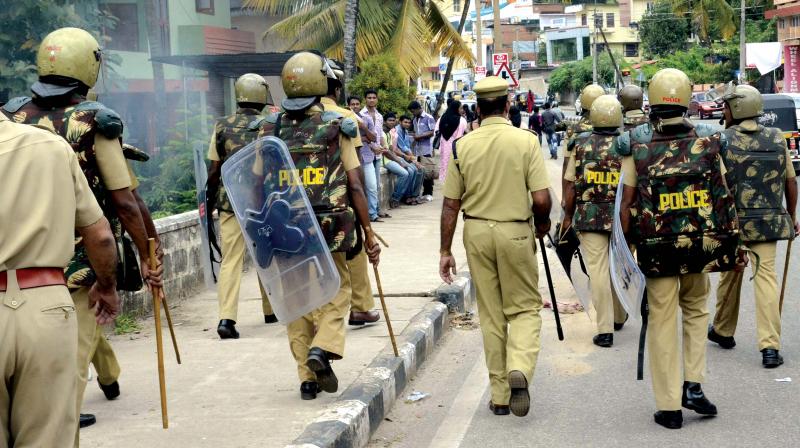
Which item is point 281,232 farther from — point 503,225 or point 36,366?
point 36,366

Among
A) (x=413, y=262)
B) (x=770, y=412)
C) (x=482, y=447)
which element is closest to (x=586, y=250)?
(x=770, y=412)

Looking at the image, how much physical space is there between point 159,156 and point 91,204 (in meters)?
10.2

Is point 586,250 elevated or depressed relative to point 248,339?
elevated

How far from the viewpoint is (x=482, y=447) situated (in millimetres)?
5488

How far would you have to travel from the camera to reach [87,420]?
A: 5.61 m

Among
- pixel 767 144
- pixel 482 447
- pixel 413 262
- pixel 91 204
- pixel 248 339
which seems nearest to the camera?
pixel 91 204

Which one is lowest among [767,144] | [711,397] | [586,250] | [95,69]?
[711,397]

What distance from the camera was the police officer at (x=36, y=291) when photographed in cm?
328

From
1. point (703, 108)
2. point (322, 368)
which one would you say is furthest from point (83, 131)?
point (703, 108)

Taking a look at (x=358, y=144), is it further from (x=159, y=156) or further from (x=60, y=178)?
(x=159, y=156)

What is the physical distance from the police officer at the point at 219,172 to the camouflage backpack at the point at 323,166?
4.66 feet

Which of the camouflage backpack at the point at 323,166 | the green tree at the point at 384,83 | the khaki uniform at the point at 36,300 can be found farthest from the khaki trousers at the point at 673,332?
the green tree at the point at 384,83

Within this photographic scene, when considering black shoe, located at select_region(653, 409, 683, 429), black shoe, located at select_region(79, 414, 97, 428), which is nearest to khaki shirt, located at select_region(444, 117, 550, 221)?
black shoe, located at select_region(653, 409, 683, 429)

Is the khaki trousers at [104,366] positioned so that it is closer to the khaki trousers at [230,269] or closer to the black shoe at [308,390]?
the black shoe at [308,390]
